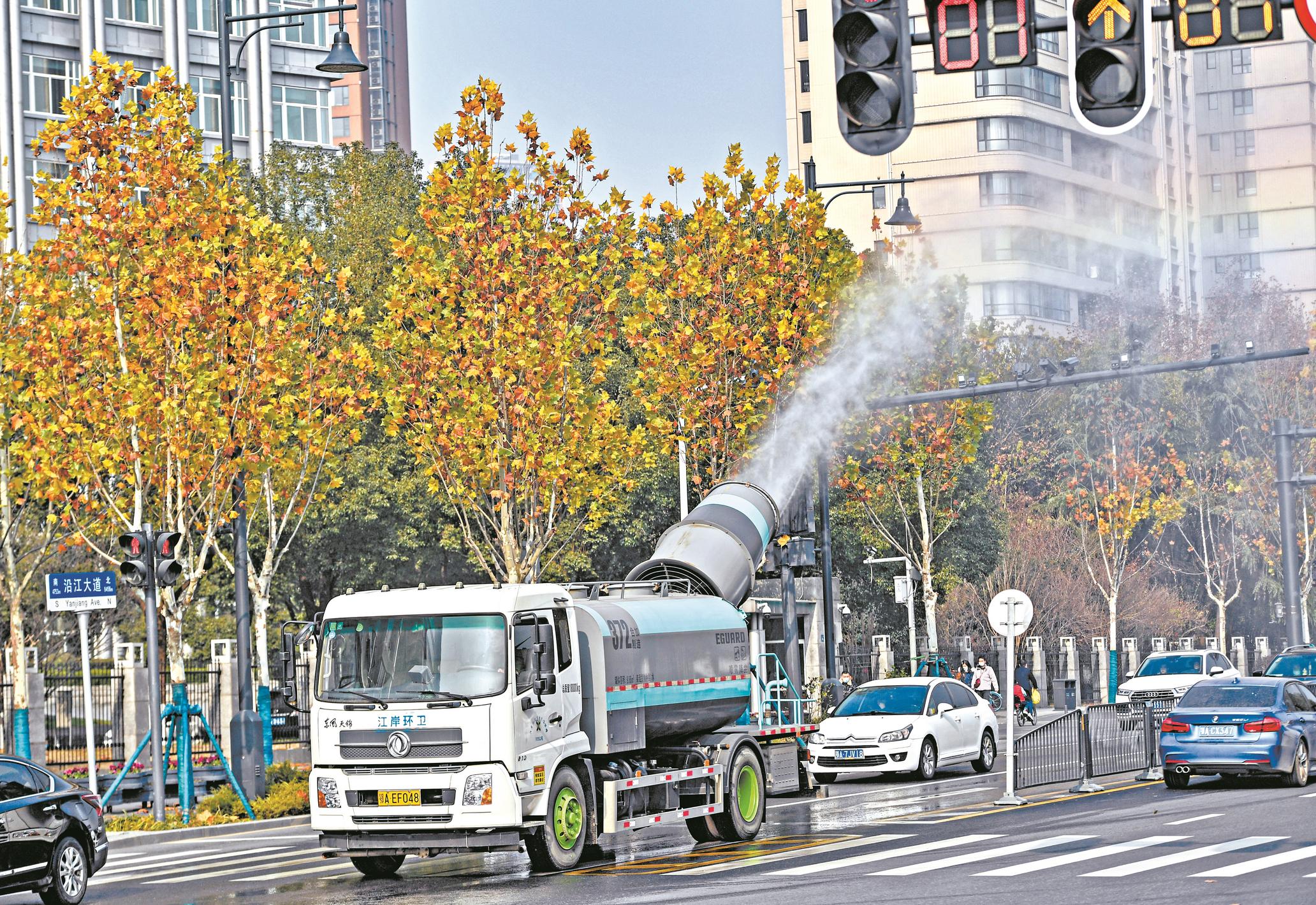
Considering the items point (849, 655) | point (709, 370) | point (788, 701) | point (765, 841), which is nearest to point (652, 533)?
point (849, 655)

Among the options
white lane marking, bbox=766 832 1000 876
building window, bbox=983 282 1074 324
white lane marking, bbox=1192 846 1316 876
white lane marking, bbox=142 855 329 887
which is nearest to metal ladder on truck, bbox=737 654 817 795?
white lane marking, bbox=766 832 1000 876

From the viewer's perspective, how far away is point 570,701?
1778 cm

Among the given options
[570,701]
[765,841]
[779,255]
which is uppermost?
[779,255]

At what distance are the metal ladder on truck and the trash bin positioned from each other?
1327 inches

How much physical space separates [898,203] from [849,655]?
12.4 metres

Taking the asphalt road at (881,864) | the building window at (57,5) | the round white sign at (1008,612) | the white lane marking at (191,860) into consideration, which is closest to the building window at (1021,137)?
the round white sign at (1008,612)

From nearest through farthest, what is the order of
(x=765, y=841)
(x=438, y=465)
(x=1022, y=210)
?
(x=765, y=841) → (x=438, y=465) → (x=1022, y=210)

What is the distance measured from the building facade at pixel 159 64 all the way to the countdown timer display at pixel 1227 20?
59.9 meters

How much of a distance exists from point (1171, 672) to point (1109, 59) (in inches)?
1352

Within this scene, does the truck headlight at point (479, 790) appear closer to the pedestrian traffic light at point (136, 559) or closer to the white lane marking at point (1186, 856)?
the white lane marking at point (1186, 856)

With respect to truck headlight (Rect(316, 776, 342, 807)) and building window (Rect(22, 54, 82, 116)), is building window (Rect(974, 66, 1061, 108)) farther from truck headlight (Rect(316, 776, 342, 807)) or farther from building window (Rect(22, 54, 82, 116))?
truck headlight (Rect(316, 776, 342, 807))

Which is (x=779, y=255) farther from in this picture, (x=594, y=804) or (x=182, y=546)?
(x=594, y=804)

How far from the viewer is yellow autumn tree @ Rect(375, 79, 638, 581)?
29734 millimetres

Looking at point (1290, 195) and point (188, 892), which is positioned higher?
point (1290, 195)
